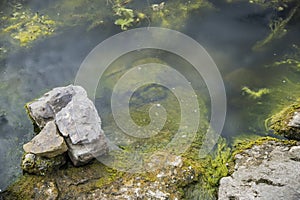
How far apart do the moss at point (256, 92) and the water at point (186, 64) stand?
0.22ft

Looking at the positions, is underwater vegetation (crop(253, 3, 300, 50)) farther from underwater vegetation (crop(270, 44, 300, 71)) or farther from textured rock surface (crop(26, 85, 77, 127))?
textured rock surface (crop(26, 85, 77, 127))

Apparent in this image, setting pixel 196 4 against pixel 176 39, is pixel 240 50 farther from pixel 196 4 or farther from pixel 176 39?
pixel 196 4

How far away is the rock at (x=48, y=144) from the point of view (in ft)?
13.8

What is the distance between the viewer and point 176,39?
20.7 feet

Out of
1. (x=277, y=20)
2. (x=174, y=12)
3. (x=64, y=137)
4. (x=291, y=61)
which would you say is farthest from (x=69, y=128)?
(x=277, y=20)

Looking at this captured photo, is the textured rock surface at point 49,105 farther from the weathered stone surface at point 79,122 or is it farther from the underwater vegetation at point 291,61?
the underwater vegetation at point 291,61

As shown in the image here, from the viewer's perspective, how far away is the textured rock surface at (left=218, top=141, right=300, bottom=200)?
154 inches

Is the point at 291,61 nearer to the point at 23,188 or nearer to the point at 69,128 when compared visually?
the point at 69,128

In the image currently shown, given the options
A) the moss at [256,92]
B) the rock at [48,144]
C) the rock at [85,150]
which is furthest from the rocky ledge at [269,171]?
the rock at [48,144]

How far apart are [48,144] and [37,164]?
29cm

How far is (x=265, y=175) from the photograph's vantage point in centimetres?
412

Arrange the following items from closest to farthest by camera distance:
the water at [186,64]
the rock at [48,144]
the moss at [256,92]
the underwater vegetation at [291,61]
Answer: the rock at [48,144] < the water at [186,64] < the moss at [256,92] < the underwater vegetation at [291,61]

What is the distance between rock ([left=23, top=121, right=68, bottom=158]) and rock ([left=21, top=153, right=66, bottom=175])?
0.06m

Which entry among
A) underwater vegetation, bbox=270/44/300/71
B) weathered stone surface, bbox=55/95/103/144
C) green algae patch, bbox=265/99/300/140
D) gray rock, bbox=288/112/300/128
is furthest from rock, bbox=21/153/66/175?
underwater vegetation, bbox=270/44/300/71
